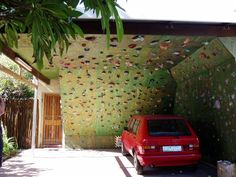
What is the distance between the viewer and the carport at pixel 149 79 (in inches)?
274

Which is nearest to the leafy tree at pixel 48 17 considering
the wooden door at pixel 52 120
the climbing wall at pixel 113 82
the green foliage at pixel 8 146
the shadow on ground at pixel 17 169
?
the climbing wall at pixel 113 82

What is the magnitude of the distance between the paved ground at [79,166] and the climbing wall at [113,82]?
4.47 ft

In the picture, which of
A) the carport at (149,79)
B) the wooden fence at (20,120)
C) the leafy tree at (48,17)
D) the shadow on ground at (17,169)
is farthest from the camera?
the wooden fence at (20,120)

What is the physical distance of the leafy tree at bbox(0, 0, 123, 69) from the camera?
73.4 inches

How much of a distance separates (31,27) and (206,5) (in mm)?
5050

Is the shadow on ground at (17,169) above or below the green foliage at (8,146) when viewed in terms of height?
below

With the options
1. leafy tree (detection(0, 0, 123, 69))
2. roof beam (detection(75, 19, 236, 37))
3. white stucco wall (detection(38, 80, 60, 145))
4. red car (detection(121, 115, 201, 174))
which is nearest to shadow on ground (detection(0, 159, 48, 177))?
red car (detection(121, 115, 201, 174))

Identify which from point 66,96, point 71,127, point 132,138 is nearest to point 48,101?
point 71,127

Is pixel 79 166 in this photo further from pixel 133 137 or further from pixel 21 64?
pixel 21 64

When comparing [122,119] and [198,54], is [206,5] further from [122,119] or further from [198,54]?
[122,119]

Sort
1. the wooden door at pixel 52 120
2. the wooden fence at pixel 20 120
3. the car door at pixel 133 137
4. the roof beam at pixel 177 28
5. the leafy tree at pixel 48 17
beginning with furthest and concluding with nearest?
1. the wooden door at pixel 52 120
2. the wooden fence at pixel 20 120
3. the car door at pixel 133 137
4. the roof beam at pixel 177 28
5. the leafy tree at pixel 48 17

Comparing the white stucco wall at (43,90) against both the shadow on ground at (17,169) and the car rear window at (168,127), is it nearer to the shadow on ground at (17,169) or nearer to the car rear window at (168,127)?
the shadow on ground at (17,169)

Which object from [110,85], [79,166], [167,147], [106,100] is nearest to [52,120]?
[106,100]

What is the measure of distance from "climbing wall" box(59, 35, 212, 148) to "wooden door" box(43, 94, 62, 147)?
157 cm
